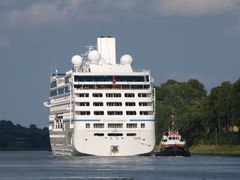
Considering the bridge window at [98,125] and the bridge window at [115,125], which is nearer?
the bridge window at [98,125]

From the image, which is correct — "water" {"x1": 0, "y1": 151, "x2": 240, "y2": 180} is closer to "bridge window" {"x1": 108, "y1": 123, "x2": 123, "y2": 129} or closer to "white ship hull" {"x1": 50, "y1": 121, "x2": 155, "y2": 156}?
"white ship hull" {"x1": 50, "y1": 121, "x2": 155, "y2": 156}

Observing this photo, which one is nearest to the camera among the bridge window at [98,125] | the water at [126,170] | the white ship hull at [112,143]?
the water at [126,170]

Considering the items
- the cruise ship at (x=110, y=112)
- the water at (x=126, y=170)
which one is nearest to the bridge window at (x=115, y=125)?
the cruise ship at (x=110, y=112)

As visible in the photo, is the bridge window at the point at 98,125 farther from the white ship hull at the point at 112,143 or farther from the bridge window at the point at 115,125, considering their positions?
the bridge window at the point at 115,125

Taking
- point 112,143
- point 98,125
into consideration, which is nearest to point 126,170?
point 112,143

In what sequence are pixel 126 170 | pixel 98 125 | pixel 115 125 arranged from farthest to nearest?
pixel 115 125, pixel 98 125, pixel 126 170

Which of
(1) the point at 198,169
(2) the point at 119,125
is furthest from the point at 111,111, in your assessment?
(1) the point at 198,169

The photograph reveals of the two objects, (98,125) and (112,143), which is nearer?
(112,143)

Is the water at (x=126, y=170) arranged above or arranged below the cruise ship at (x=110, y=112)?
below

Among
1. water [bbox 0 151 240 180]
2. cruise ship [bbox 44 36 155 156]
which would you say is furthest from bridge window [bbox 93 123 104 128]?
water [bbox 0 151 240 180]

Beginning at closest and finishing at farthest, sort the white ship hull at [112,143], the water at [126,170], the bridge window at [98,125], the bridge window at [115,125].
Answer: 1. the water at [126,170]
2. the white ship hull at [112,143]
3. the bridge window at [98,125]
4. the bridge window at [115,125]

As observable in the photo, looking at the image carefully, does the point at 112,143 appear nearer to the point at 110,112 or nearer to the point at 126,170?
the point at 110,112

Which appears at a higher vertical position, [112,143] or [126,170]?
[112,143]

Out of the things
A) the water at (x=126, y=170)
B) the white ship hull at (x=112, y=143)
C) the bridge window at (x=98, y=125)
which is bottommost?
the water at (x=126, y=170)
